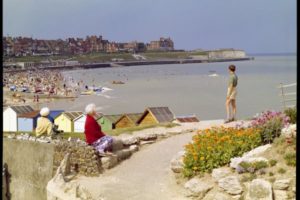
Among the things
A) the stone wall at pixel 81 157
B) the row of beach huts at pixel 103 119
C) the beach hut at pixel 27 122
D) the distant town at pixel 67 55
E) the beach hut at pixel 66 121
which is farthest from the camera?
the distant town at pixel 67 55

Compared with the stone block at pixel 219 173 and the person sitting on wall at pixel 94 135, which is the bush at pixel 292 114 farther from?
the person sitting on wall at pixel 94 135

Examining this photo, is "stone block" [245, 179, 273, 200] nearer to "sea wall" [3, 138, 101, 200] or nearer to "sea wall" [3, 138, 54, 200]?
"sea wall" [3, 138, 101, 200]

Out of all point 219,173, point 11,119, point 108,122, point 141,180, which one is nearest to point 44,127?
point 141,180

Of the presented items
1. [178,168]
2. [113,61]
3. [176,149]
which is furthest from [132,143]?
[113,61]

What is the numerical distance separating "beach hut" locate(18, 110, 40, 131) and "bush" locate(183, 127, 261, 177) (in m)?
14.9

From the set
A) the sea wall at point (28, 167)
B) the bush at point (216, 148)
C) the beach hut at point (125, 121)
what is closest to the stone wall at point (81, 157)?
the sea wall at point (28, 167)

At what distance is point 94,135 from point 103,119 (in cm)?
1137

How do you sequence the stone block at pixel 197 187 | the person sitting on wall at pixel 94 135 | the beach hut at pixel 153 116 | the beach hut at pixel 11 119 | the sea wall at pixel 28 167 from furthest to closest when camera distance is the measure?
the beach hut at pixel 11 119
the beach hut at pixel 153 116
the sea wall at pixel 28 167
the person sitting on wall at pixel 94 135
the stone block at pixel 197 187

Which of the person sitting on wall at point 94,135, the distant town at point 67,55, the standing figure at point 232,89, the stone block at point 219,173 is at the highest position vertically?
the distant town at point 67,55

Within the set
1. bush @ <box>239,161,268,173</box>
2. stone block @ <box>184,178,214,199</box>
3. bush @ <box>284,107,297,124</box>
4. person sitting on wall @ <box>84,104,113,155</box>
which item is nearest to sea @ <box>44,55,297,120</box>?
bush @ <box>284,107,297,124</box>

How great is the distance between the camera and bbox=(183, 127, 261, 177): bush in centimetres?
922

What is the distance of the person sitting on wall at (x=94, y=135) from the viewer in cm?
1073

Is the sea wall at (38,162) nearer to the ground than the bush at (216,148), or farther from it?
nearer to the ground

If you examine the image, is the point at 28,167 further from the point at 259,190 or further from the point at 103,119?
the point at 103,119
